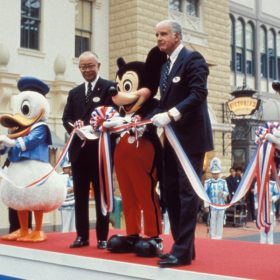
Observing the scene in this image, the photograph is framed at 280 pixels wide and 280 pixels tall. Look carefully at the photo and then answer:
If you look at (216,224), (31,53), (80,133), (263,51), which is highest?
(263,51)

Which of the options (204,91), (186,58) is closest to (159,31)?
(186,58)

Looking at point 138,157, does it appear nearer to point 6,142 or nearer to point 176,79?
point 176,79

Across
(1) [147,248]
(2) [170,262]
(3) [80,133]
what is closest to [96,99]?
(3) [80,133]

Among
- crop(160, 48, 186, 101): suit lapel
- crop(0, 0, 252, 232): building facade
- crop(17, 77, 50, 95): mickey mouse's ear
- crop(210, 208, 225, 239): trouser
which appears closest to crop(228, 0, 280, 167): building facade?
crop(0, 0, 252, 232): building facade

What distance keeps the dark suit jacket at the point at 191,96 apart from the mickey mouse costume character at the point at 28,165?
1769 millimetres

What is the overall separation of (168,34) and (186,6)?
546 inches

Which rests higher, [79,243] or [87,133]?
[87,133]

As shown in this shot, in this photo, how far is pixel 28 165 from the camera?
17.5ft

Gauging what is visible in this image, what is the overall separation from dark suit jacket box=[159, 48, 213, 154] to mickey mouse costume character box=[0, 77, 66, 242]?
1769 mm

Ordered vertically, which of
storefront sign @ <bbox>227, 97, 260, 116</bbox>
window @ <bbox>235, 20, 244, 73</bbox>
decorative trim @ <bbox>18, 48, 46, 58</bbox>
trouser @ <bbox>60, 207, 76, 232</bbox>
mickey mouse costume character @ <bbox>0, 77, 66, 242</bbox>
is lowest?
trouser @ <bbox>60, 207, 76, 232</bbox>

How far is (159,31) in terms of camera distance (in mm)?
4164

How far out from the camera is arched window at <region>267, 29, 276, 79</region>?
928 inches

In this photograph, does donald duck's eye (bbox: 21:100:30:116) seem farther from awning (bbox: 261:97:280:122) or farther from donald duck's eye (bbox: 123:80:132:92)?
awning (bbox: 261:97:280:122)

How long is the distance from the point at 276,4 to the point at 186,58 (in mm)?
21146
